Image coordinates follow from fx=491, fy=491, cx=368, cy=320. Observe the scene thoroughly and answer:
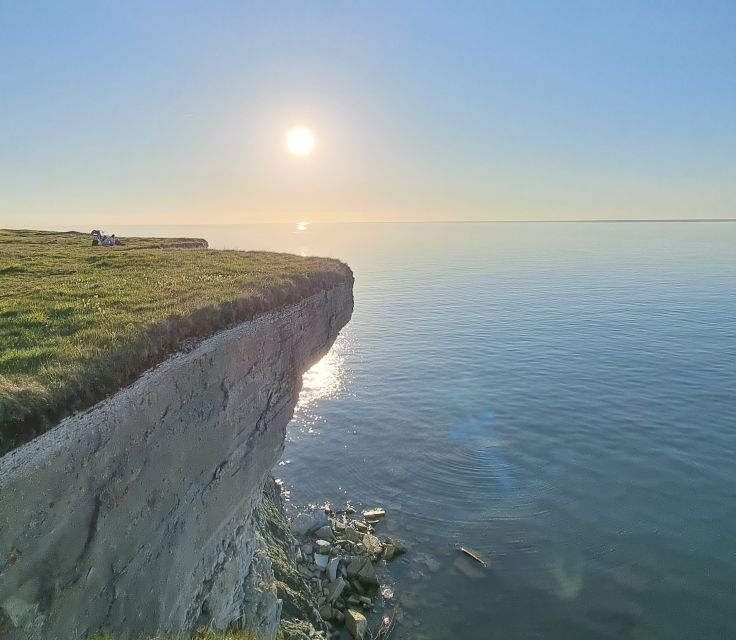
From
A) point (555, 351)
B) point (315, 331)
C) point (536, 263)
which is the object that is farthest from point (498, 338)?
point (536, 263)

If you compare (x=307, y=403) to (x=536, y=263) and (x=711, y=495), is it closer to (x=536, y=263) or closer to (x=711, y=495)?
(x=711, y=495)

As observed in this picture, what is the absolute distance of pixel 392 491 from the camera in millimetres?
25062

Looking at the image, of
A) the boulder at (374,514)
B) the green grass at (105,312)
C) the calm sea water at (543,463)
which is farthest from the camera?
the boulder at (374,514)

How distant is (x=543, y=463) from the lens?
87.0 ft

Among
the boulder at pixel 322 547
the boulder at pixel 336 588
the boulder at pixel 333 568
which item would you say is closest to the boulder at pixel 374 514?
the boulder at pixel 322 547

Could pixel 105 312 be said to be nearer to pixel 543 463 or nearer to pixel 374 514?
pixel 374 514

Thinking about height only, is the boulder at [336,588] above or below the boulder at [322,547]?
below

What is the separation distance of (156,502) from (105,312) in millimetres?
5159

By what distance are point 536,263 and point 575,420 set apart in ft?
310

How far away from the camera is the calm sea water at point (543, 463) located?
17.8 m

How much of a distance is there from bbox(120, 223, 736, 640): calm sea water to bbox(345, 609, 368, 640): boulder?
1.30 metres

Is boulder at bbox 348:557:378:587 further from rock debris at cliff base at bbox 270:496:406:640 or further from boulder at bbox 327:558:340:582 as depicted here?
boulder at bbox 327:558:340:582

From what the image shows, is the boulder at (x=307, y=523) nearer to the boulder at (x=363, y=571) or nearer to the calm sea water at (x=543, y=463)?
the calm sea water at (x=543, y=463)

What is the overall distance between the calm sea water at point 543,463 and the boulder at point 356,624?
130 cm
